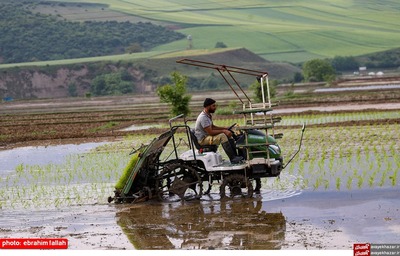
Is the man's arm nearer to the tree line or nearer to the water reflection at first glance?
the water reflection

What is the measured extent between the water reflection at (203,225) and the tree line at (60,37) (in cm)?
10990

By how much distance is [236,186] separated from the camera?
49.6 ft

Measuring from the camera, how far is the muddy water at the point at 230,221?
36.8ft

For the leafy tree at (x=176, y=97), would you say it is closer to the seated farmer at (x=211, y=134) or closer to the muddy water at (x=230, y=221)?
the muddy water at (x=230, y=221)

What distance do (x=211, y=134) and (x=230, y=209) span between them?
69.6 inches

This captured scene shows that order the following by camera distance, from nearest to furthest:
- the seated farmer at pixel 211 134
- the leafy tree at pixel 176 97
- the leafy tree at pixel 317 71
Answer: the seated farmer at pixel 211 134, the leafy tree at pixel 176 97, the leafy tree at pixel 317 71

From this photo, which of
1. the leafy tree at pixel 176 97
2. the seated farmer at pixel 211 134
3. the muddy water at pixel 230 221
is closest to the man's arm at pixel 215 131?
the seated farmer at pixel 211 134

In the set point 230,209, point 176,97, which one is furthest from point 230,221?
point 176,97

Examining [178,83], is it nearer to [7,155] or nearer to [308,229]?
[7,155]

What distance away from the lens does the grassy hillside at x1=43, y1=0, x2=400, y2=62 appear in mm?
137625

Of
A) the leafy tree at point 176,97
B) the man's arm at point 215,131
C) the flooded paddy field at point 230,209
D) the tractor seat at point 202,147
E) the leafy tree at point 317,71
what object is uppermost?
the man's arm at point 215,131

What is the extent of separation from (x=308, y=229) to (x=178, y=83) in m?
26.3

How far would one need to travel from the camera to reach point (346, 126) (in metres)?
29.7

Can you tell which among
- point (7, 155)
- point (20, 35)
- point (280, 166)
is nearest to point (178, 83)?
point (7, 155)
